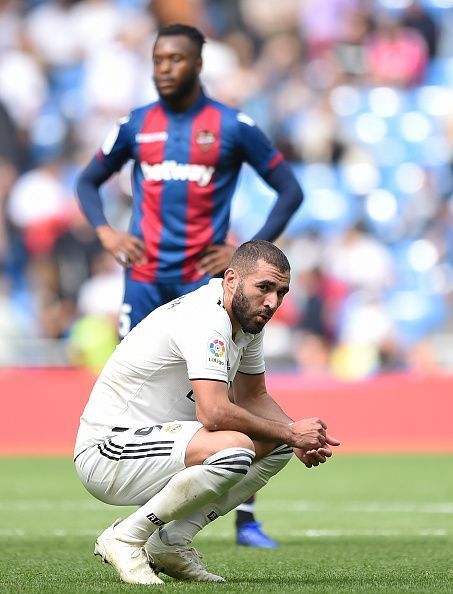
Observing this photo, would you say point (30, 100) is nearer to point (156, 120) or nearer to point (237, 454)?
point (156, 120)

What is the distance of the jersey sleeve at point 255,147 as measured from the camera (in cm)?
684

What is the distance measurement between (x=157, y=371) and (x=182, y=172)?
1992mm

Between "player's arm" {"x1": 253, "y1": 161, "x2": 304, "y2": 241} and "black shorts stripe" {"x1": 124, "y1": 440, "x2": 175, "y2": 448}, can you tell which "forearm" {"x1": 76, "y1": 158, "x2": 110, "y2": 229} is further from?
"black shorts stripe" {"x1": 124, "y1": 440, "x2": 175, "y2": 448}

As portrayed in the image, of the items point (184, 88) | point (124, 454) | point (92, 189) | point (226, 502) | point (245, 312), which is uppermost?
point (184, 88)

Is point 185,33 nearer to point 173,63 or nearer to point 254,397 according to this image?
point 173,63

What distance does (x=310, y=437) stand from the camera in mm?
4828

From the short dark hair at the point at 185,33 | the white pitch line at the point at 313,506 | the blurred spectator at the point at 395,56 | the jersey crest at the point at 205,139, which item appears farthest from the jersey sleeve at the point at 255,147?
the blurred spectator at the point at 395,56

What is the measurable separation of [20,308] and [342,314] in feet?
13.0

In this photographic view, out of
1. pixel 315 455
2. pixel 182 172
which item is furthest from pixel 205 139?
pixel 315 455

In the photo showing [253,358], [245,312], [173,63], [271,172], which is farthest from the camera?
[271,172]

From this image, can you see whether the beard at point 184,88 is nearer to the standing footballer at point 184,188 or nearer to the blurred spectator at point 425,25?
the standing footballer at point 184,188

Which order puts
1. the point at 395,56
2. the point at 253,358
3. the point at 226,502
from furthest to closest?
the point at 395,56 < the point at 253,358 < the point at 226,502

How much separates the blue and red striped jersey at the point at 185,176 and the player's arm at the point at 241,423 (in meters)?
2.03

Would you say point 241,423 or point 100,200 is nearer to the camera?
point 241,423
